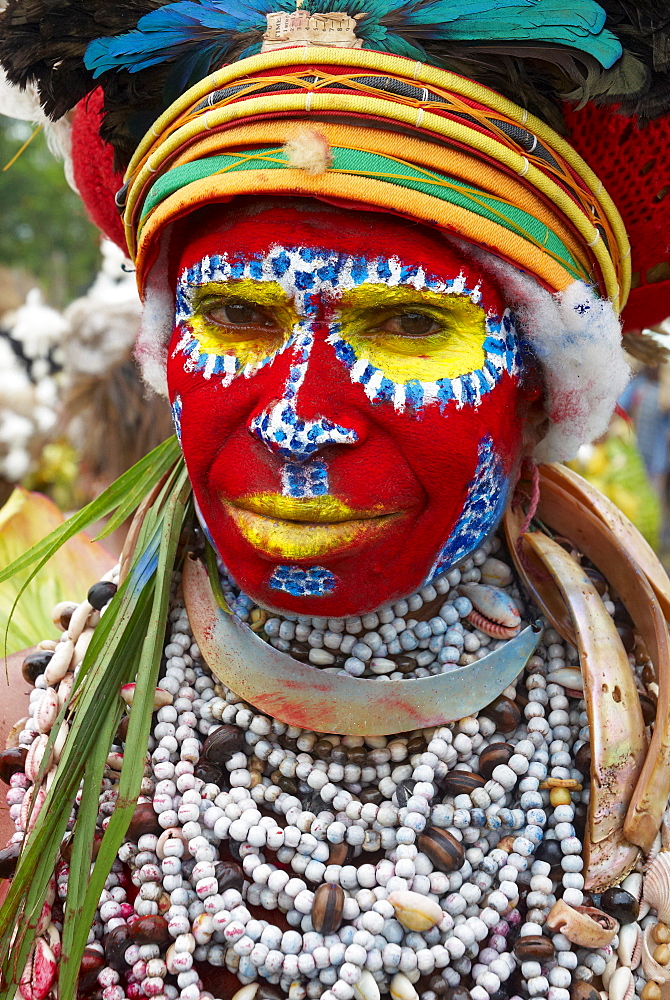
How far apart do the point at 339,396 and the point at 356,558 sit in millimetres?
267

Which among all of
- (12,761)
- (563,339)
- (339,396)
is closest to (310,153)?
(339,396)

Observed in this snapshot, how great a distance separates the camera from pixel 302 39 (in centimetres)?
154

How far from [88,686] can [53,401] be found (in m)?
3.27

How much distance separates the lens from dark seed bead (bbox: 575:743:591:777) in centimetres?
174

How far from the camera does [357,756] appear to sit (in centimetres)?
175

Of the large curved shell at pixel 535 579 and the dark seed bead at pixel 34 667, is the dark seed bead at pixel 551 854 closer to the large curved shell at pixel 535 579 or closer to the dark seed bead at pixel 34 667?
the large curved shell at pixel 535 579

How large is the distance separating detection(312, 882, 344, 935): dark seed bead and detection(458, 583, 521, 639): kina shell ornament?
550mm

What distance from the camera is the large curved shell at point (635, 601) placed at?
1.67 meters

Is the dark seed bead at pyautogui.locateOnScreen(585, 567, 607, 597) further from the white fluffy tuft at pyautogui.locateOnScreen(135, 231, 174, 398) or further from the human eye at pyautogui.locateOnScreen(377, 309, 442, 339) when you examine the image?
the white fluffy tuft at pyautogui.locateOnScreen(135, 231, 174, 398)

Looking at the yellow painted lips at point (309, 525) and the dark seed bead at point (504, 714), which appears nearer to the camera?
the yellow painted lips at point (309, 525)

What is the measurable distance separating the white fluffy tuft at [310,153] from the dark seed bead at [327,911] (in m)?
1.16

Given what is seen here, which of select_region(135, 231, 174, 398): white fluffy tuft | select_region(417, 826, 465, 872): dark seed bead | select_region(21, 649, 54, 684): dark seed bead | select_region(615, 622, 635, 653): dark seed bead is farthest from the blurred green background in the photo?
select_region(417, 826, 465, 872): dark seed bead

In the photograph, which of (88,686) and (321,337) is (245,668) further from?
(321,337)

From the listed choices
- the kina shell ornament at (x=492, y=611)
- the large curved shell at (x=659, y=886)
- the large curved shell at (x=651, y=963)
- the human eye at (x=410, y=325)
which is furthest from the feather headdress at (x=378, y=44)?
the large curved shell at (x=651, y=963)
